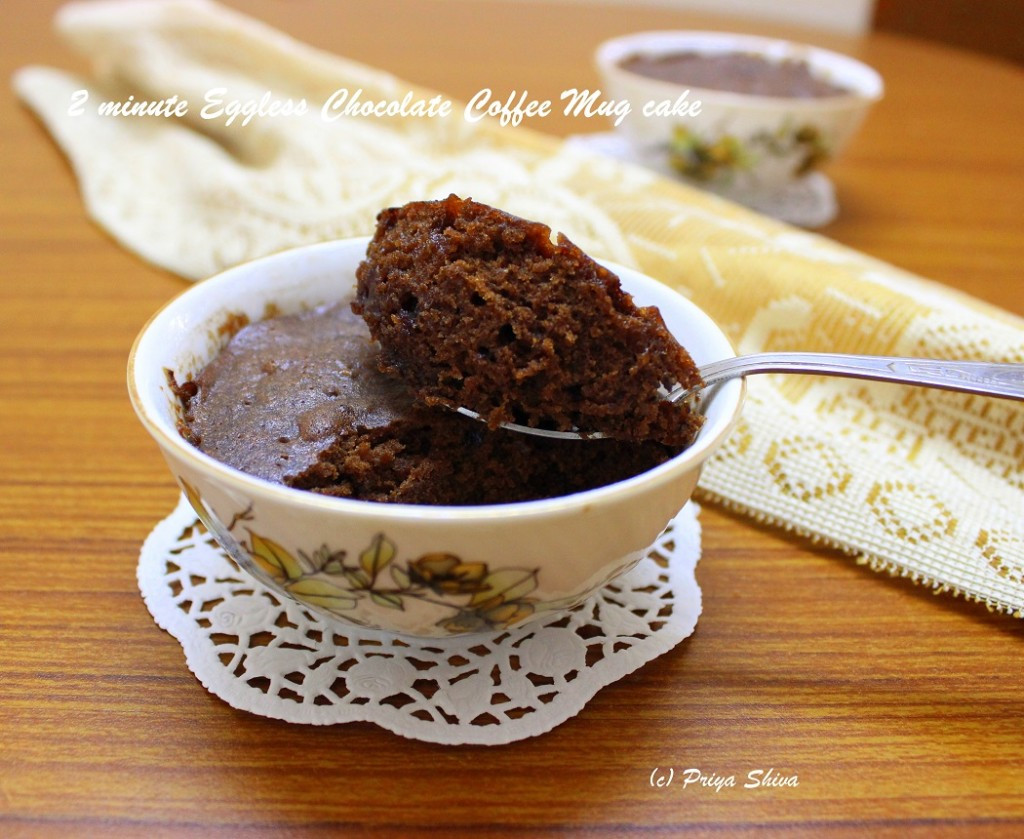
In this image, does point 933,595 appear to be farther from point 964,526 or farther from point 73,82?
point 73,82

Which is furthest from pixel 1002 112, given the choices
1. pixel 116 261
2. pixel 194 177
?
pixel 116 261

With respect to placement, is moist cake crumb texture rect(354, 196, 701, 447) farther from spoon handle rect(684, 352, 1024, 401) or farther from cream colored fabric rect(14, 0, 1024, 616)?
cream colored fabric rect(14, 0, 1024, 616)

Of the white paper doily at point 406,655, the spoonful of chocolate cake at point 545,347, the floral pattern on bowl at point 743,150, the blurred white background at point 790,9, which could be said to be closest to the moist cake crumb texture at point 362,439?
the spoonful of chocolate cake at point 545,347

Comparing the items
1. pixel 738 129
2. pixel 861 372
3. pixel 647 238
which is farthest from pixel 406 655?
pixel 738 129

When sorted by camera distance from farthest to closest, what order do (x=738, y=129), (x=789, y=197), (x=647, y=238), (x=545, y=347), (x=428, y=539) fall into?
(x=789, y=197)
(x=738, y=129)
(x=647, y=238)
(x=545, y=347)
(x=428, y=539)

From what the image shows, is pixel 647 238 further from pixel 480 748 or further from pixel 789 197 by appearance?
pixel 480 748

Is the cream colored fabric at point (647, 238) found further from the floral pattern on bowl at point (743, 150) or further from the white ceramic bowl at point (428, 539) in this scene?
the white ceramic bowl at point (428, 539)

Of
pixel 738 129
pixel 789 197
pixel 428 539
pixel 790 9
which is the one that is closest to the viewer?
pixel 428 539
